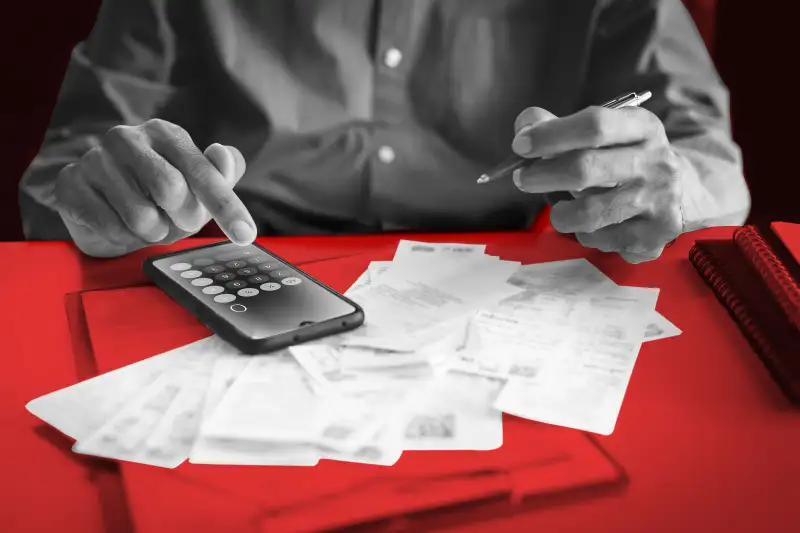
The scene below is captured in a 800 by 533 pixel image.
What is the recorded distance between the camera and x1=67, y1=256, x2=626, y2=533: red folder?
1.30ft

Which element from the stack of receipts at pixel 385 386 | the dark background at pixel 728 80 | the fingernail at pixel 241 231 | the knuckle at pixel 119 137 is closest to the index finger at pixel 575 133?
the stack of receipts at pixel 385 386

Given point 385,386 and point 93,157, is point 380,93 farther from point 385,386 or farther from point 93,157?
point 385,386

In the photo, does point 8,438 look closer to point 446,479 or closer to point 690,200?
point 446,479

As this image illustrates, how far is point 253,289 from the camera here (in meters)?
0.63

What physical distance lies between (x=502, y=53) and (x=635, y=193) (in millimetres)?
371

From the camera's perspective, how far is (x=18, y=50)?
4.03 feet

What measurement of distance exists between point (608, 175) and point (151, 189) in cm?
40

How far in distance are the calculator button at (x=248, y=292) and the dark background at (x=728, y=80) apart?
79cm

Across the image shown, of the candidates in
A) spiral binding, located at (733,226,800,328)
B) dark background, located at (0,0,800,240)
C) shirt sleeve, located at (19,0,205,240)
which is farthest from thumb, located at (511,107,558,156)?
dark background, located at (0,0,800,240)

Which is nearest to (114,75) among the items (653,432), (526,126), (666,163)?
(526,126)

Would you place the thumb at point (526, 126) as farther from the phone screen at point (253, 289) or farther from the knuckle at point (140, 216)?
the knuckle at point (140, 216)

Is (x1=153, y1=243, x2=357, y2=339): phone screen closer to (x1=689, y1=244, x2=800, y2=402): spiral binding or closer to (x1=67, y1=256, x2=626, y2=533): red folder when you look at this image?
(x1=67, y1=256, x2=626, y2=533): red folder

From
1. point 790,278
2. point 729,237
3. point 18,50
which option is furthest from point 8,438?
point 18,50

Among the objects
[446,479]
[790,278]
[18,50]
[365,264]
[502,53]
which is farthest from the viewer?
[18,50]
